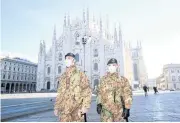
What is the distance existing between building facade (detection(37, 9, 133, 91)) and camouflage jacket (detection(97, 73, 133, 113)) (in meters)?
45.7

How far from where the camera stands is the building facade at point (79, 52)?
50.4 metres

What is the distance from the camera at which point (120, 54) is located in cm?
4800

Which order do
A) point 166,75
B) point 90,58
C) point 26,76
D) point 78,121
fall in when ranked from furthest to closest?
point 166,75
point 26,76
point 90,58
point 78,121

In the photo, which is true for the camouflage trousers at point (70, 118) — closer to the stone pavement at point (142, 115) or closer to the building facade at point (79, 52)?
the stone pavement at point (142, 115)

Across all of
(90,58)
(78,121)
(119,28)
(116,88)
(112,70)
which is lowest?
(78,121)

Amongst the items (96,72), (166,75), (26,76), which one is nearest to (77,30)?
(96,72)

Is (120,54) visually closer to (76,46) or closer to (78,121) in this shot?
(76,46)

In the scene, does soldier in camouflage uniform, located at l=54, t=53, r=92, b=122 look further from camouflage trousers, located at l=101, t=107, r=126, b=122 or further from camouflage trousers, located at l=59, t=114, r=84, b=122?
camouflage trousers, located at l=101, t=107, r=126, b=122

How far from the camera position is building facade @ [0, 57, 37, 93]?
57.4m

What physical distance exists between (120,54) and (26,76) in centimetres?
3234

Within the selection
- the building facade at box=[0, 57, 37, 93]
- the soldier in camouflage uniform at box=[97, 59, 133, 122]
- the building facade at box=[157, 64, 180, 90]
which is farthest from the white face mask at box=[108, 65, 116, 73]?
the building facade at box=[157, 64, 180, 90]

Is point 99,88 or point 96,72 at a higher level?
point 96,72

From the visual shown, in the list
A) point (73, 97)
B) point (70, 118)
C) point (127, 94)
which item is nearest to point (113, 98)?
point (127, 94)

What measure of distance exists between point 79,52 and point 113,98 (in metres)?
49.6
